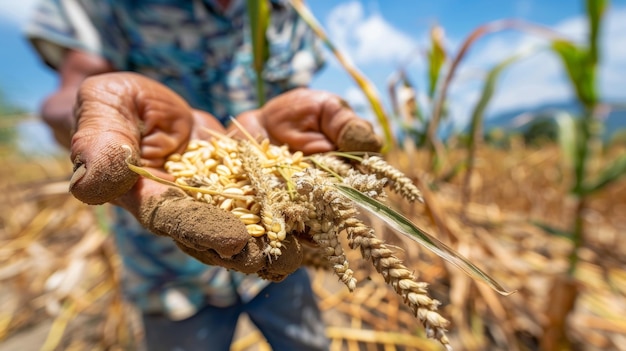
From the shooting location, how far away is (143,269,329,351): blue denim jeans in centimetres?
97

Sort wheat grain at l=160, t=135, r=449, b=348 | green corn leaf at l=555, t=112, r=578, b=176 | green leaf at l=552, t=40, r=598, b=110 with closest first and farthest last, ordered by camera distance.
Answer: wheat grain at l=160, t=135, r=449, b=348, green leaf at l=552, t=40, r=598, b=110, green corn leaf at l=555, t=112, r=578, b=176

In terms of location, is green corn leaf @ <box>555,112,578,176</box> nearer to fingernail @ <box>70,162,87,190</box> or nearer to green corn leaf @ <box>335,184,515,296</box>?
green corn leaf @ <box>335,184,515,296</box>

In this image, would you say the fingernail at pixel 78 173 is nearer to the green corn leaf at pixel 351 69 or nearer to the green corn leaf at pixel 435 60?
the green corn leaf at pixel 351 69

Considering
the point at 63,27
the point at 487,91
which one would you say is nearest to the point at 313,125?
the point at 63,27

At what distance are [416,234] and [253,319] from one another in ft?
2.32

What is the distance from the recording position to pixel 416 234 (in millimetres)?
451

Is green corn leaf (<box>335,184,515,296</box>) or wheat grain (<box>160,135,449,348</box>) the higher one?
green corn leaf (<box>335,184,515,296</box>)

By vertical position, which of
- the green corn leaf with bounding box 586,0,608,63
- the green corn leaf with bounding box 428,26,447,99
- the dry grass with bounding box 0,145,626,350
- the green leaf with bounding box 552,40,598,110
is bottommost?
the dry grass with bounding box 0,145,626,350

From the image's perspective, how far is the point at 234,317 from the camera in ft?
3.33

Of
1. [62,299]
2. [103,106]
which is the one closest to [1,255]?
[62,299]

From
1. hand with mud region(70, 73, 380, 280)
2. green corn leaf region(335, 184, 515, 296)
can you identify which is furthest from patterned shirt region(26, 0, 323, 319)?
green corn leaf region(335, 184, 515, 296)

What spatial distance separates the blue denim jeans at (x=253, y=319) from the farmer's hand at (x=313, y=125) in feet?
1.36

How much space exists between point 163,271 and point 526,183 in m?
2.63

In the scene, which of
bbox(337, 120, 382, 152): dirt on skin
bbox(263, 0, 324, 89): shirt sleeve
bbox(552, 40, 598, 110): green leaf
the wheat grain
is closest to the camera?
the wheat grain
